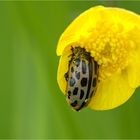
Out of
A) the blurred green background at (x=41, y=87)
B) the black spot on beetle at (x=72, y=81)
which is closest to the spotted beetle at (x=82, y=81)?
the black spot on beetle at (x=72, y=81)

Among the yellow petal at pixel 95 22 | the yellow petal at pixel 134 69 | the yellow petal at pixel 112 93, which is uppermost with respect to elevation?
the yellow petal at pixel 95 22

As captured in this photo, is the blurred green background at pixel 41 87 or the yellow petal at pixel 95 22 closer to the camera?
the yellow petal at pixel 95 22

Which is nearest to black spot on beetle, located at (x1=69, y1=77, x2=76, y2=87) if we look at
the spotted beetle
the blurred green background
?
the spotted beetle

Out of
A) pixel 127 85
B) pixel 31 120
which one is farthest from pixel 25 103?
pixel 127 85

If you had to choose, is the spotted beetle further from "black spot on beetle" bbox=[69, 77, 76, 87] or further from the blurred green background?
the blurred green background

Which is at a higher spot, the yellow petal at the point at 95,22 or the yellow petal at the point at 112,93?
the yellow petal at the point at 95,22

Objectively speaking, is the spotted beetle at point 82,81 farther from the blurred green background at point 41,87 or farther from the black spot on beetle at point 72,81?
the blurred green background at point 41,87
